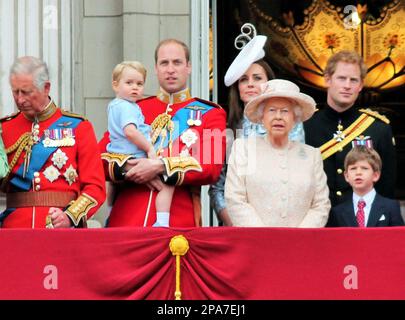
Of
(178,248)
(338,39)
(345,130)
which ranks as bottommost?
(178,248)

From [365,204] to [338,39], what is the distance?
13.4 feet

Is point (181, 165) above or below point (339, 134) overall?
below

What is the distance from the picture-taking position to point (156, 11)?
13992 millimetres

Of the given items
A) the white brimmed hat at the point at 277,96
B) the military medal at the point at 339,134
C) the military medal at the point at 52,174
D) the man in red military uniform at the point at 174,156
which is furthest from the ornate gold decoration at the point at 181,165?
the military medal at the point at 339,134

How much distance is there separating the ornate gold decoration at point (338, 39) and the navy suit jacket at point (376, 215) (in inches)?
153

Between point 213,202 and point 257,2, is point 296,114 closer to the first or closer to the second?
point 213,202

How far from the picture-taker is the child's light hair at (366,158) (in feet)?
36.4

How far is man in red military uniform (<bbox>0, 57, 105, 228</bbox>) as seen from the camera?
Result: 11.0 m

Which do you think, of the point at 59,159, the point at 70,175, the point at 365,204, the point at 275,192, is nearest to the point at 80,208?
the point at 70,175

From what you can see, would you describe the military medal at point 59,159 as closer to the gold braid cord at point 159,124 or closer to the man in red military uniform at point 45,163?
the man in red military uniform at point 45,163

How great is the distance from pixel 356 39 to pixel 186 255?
4.95 m

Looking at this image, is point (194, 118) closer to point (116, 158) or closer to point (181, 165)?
point (181, 165)

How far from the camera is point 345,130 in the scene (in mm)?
11688
